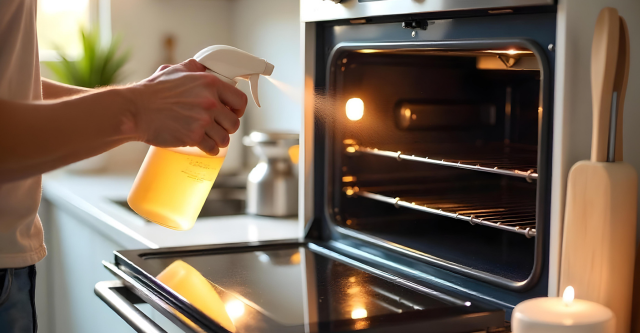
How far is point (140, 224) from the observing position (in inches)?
61.7

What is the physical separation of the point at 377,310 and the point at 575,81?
366mm

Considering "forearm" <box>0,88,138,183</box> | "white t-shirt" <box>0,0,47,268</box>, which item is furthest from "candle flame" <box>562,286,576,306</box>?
"white t-shirt" <box>0,0,47,268</box>

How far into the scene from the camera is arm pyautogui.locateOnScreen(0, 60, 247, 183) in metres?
0.66

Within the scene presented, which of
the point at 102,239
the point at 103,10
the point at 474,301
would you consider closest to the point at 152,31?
the point at 103,10

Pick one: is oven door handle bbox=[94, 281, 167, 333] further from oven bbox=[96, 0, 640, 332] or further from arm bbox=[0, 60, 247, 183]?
arm bbox=[0, 60, 247, 183]

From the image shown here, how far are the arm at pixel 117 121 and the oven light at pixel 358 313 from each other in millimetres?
263

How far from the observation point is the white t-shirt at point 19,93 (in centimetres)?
88

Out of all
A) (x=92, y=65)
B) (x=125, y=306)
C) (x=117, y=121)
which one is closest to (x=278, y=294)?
(x=125, y=306)

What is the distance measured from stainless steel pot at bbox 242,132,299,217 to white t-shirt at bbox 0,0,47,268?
85 centimetres

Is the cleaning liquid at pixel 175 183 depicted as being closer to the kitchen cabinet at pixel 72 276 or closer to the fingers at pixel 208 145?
the fingers at pixel 208 145

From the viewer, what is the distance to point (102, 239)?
5.51ft

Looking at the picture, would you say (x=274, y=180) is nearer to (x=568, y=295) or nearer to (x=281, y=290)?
(x=281, y=290)

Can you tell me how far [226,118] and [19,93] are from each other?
0.32m

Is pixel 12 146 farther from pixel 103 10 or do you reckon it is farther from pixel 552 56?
pixel 103 10
